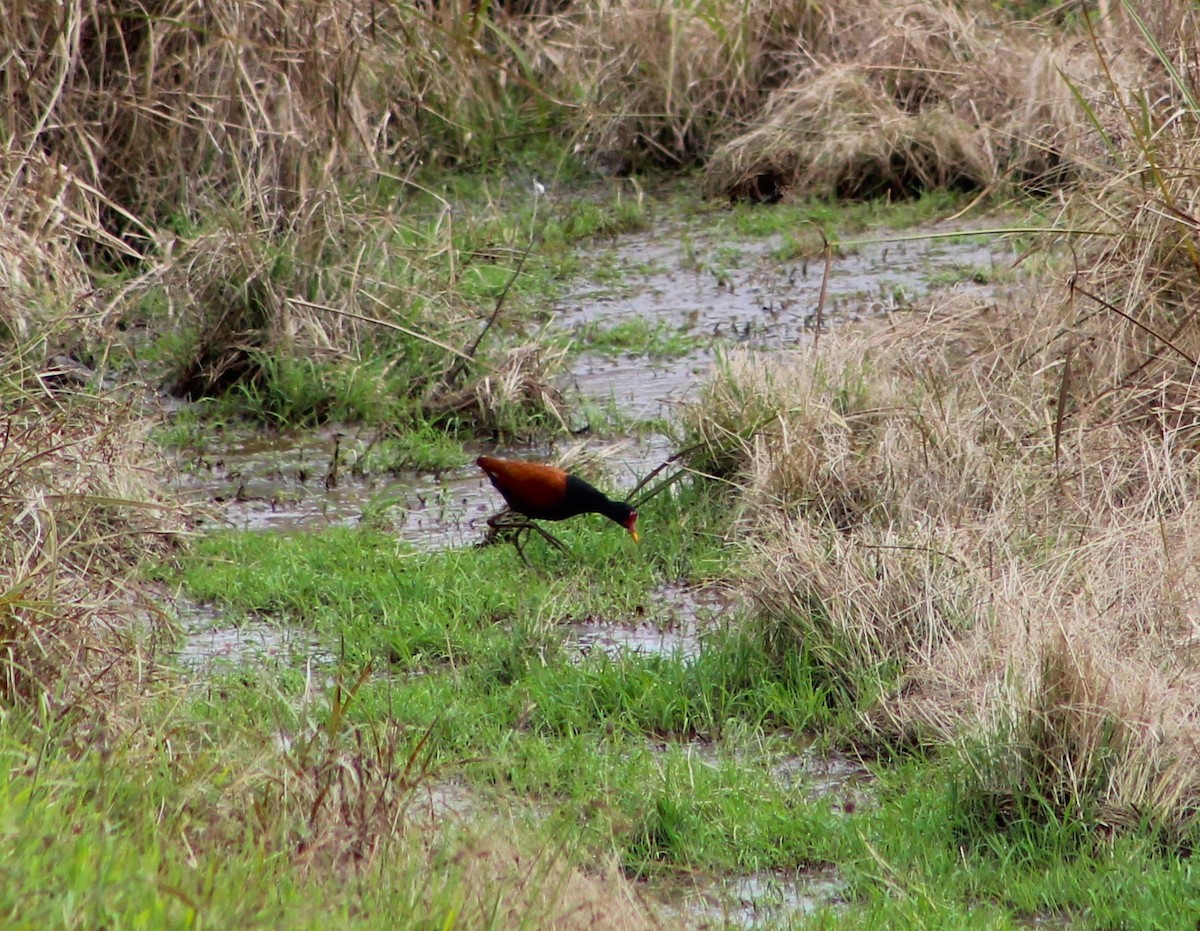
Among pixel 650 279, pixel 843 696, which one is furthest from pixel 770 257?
pixel 843 696

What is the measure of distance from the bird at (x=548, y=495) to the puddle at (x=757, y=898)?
208 centimetres

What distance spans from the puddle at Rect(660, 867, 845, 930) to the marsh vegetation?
0.02 metres

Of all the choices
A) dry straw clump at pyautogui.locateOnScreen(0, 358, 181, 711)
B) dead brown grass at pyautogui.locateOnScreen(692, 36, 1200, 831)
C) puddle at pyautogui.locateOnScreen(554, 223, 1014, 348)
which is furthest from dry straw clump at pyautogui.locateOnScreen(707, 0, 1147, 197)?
dry straw clump at pyautogui.locateOnScreen(0, 358, 181, 711)

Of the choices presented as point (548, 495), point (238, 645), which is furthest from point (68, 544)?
point (548, 495)

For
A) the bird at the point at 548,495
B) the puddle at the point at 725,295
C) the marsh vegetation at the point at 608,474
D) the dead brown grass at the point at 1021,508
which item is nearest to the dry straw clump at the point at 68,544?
the marsh vegetation at the point at 608,474

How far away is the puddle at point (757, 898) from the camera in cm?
386

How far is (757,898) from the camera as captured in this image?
3.97 meters

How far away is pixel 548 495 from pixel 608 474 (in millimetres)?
1045

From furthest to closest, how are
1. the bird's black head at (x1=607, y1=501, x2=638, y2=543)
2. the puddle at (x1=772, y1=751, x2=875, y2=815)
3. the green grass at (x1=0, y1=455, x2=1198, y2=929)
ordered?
the bird's black head at (x1=607, y1=501, x2=638, y2=543) < the puddle at (x1=772, y1=751, x2=875, y2=815) < the green grass at (x1=0, y1=455, x2=1198, y2=929)

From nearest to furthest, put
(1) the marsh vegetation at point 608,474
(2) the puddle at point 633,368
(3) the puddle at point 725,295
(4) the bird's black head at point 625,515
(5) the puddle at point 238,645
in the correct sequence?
(1) the marsh vegetation at point 608,474, (5) the puddle at point 238,645, (4) the bird's black head at point 625,515, (2) the puddle at point 633,368, (3) the puddle at point 725,295

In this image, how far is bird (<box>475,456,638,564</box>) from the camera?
592 cm

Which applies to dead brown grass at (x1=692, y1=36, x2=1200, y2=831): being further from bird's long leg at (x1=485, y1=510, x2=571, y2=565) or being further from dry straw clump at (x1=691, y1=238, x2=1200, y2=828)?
bird's long leg at (x1=485, y1=510, x2=571, y2=565)

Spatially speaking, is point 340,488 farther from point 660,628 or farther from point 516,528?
point 660,628

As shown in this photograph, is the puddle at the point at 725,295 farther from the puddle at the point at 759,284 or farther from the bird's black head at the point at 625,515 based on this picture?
the bird's black head at the point at 625,515
